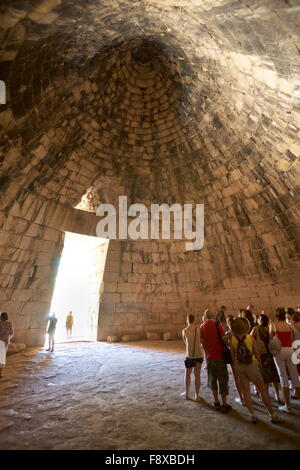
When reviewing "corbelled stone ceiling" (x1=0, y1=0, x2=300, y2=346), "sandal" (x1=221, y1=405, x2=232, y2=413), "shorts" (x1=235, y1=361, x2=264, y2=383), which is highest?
"corbelled stone ceiling" (x1=0, y1=0, x2=300, y2=346)

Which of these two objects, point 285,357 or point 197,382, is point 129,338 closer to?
point 197,382

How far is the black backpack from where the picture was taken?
3.31 m

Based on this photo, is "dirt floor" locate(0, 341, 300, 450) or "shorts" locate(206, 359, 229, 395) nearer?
"dirt floor" locate(0, 341, 300, 450)

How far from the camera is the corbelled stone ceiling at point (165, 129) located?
5.08 metres

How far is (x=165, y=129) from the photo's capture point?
9.44 m

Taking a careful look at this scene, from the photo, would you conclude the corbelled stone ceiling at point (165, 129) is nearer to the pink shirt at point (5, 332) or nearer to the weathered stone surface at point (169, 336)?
the weathered stone surface at point (169, 336)

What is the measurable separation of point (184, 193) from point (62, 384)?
787 cm

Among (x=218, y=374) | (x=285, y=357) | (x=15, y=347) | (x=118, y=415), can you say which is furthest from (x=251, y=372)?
(x=15, y=347)

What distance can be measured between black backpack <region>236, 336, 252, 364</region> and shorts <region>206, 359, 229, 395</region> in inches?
15.7

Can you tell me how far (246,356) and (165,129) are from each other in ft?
27.7

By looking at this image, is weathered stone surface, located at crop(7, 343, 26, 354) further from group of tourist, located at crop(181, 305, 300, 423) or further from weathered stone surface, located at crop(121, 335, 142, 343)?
group of tourist, located at crop(181, 305, 300, 423)

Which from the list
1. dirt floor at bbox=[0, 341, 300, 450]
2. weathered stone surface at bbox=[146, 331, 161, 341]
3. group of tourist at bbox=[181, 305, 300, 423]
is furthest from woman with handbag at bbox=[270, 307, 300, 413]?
weathered stone surface at bbox=[146, 331, 161, 341]

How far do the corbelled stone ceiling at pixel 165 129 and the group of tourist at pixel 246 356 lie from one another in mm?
4969

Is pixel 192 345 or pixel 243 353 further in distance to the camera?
pixel 192 345
